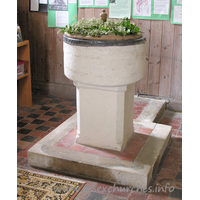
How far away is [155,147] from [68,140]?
3.10ft

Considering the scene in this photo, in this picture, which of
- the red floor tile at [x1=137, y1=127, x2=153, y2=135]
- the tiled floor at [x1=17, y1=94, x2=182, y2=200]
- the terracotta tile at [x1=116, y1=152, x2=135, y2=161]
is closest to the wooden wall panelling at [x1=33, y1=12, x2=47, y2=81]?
the tiled floor at [x1=17, y1=94, x2=182, y2=200]

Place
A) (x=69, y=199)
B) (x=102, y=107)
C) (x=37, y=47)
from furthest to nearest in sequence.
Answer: (x=37, y=47) < (x=102, y=107) < (x=69, y=199)

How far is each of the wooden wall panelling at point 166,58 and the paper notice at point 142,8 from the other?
30 centimetres

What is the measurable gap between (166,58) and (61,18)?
5.78 ft

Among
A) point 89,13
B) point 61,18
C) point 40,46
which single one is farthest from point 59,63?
point 89,13

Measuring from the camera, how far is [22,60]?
4664 millimetres

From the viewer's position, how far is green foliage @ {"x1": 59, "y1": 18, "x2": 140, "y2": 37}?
2.76m

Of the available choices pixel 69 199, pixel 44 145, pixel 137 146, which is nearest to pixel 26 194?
pixel 69 199

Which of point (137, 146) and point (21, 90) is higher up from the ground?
point (21, 90)

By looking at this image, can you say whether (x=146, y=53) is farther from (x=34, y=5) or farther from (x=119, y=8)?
(x=34, y=5)

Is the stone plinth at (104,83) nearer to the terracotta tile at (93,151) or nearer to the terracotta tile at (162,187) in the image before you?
the terracotta tile at (93,151)

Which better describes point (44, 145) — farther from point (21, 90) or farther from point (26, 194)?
point (21, 90)

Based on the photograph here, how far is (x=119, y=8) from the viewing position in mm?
4453

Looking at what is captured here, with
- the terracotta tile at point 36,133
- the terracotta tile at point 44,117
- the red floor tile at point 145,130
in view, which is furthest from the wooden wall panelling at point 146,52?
the terracotta tile at point 36,133
